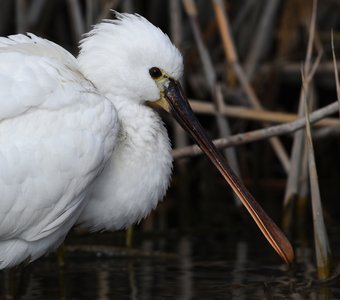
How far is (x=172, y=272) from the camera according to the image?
6.89m

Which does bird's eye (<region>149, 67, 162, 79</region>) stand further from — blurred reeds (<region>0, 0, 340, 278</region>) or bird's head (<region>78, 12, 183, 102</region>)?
blurred reeds (<region>0, 0, 340, 278</region>)

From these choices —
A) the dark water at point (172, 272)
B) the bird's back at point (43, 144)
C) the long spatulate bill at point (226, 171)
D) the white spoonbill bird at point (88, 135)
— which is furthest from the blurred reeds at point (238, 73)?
the bird's back at point (43, 144)

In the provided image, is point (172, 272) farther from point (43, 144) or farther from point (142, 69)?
point (43, 144)

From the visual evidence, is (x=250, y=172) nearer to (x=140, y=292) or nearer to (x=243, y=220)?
(x=243, y=220)

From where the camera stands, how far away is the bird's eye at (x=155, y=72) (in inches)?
234

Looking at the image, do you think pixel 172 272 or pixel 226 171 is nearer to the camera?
pixel 226 171

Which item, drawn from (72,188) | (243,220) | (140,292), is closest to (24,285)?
(140,292)

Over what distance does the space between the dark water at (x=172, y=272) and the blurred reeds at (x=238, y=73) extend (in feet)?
2.39

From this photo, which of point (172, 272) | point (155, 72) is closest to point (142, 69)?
point (155, 72)

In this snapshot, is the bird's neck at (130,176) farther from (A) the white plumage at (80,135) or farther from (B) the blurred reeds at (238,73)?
(B) the blurred reeds at (238,73)

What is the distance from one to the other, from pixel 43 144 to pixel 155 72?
82 centimetres

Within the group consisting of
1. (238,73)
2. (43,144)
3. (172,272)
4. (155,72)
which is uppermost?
(155,72)

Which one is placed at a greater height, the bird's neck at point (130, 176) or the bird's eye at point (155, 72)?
the bird's eye at point (155, 72)

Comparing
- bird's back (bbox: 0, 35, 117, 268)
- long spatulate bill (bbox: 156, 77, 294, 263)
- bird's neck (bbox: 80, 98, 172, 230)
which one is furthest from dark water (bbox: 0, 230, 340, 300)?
bird's back (bbox: 0, 35, 117, 268)
